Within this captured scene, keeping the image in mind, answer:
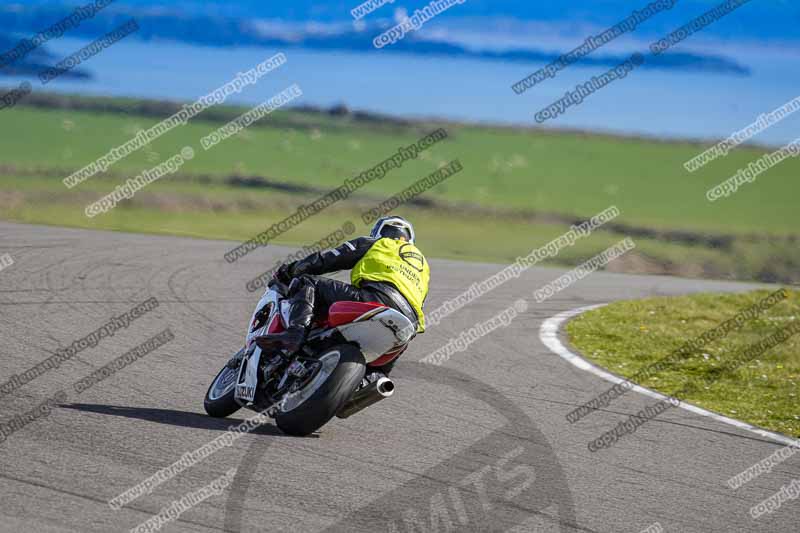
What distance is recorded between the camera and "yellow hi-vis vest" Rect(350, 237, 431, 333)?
8109 millimetres

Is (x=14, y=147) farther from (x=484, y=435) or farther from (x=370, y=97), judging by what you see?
(x=370, y=97)

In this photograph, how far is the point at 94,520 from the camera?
5.95 metres

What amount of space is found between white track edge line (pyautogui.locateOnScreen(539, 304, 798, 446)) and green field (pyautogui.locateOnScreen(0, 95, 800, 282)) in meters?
14.4

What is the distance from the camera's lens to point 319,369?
25.4ft

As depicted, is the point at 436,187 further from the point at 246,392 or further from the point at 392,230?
the point at 246,392

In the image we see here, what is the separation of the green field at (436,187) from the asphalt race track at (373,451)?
16963mm

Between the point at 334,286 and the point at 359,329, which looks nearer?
the point at 359,329

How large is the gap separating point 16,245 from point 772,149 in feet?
206

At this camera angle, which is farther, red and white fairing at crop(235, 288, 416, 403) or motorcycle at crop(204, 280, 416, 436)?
red and white fairing at crop(235, 288, 416, 403)

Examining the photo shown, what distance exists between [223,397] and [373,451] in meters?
1.33

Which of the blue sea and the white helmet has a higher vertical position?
the white helmet

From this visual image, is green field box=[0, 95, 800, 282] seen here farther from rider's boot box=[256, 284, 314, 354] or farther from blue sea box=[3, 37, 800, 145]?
rider's boot box=[256, 284, 314, 354]

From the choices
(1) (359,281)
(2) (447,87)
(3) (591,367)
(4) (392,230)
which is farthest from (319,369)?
(2) (447,87)

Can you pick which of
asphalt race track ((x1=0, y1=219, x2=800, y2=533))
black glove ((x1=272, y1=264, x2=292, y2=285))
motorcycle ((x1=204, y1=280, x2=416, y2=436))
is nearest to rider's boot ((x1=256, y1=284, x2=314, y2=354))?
motorcycle ((x1=204, y1=280, x2=416, y2=436))
